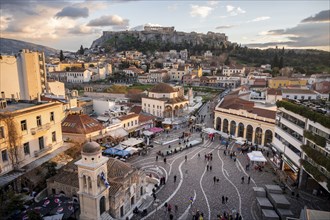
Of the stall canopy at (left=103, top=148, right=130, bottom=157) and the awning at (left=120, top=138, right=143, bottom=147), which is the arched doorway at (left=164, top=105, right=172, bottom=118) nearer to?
the awning at (left=120, top=138, right=143, bottom=147)

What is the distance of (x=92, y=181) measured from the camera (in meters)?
15.8

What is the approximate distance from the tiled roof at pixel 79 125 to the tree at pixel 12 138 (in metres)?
10.0

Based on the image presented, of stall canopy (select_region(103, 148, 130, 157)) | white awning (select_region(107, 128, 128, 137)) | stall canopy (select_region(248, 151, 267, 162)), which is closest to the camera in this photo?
stall canopy (select_region(248, 151, 267, 162))

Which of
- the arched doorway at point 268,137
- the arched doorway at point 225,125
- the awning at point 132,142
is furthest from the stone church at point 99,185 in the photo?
the arched doorway at point 225,125

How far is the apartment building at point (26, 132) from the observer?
19000mm

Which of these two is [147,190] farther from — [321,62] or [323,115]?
[321,62]

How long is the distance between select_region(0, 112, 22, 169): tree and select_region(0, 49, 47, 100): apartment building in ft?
71.5

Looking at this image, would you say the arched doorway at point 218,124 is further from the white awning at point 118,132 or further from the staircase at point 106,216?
the staircase at point 106,216

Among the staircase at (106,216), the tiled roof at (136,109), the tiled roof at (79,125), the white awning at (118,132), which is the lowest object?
the staircase at (106,216)

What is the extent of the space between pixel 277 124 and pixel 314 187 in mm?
7924

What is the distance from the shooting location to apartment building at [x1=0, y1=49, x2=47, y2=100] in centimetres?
4069

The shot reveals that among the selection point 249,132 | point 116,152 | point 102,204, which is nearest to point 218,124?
point 249,132

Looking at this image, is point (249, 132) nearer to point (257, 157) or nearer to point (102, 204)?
point (257, 157)

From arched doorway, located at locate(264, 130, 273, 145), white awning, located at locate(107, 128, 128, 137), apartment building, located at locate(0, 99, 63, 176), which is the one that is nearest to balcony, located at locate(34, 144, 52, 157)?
Answer: apartment building, located at locate(0, 99, 63, 176)
